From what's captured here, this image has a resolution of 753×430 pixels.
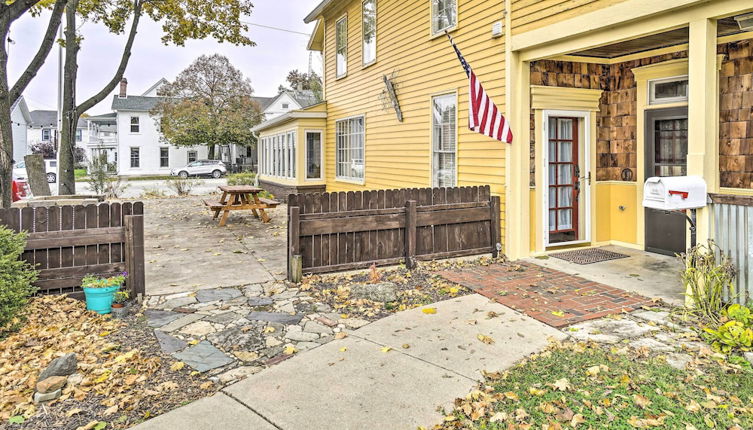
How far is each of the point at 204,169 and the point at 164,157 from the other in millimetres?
6732

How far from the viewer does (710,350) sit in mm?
3830

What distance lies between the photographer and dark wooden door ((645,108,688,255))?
22.6 feet

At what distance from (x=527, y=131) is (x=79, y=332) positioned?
19.6 ft

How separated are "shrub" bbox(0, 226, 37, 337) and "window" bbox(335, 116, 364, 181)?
8.79 meters

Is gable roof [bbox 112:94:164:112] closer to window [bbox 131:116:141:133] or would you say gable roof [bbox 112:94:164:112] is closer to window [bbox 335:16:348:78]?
window [bbox 131:116:141:133]

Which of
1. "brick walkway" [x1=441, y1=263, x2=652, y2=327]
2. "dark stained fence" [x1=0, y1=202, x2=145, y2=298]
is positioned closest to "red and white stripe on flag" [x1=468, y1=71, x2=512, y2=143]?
"brick walkway" [x1=441, y1=263, x2=652, y2=327]

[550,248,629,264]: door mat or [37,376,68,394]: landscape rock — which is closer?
[37,376,68,394]: landscape rock

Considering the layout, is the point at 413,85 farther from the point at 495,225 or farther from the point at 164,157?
the point at 164,157

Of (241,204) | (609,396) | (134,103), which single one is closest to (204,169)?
(134,103)

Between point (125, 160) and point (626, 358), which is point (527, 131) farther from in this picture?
point (125, 160)

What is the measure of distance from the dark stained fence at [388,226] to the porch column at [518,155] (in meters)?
0.31

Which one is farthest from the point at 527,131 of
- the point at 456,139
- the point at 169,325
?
the point at 169,325

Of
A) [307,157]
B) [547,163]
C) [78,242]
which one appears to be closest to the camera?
[78,242]

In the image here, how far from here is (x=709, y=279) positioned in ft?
14.9
